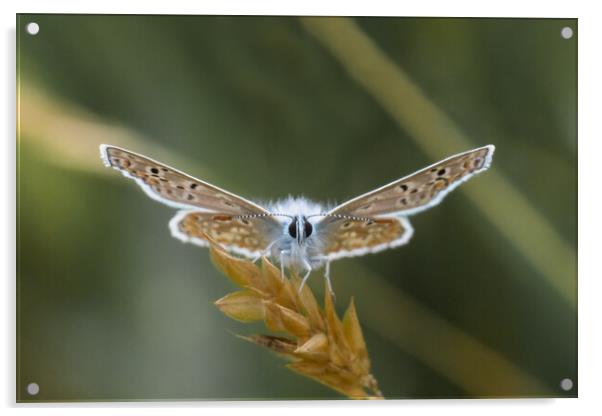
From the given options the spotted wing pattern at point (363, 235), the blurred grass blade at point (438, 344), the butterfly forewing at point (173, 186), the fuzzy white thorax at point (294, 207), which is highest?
the butterfly forewing at point (173, 186)

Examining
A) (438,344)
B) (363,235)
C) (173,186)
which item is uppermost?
(173,186)

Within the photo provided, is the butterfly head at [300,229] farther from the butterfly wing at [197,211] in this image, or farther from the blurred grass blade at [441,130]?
the blurred grass blade at [441,130]

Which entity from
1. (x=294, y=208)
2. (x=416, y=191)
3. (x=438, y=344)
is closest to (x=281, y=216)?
(x=294, y=208)

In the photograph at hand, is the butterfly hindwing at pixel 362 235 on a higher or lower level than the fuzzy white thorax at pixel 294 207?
lower

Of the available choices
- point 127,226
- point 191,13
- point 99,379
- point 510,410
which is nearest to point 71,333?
point 99,379

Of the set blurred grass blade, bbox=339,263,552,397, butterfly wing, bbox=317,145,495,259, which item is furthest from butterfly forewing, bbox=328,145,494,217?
blurred grass blade, bbox=339,263,552,397

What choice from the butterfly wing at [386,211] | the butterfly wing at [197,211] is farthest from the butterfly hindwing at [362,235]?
the butterfly wing at [197,211]

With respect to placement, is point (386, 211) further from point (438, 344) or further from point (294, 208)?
point (438, 344)
